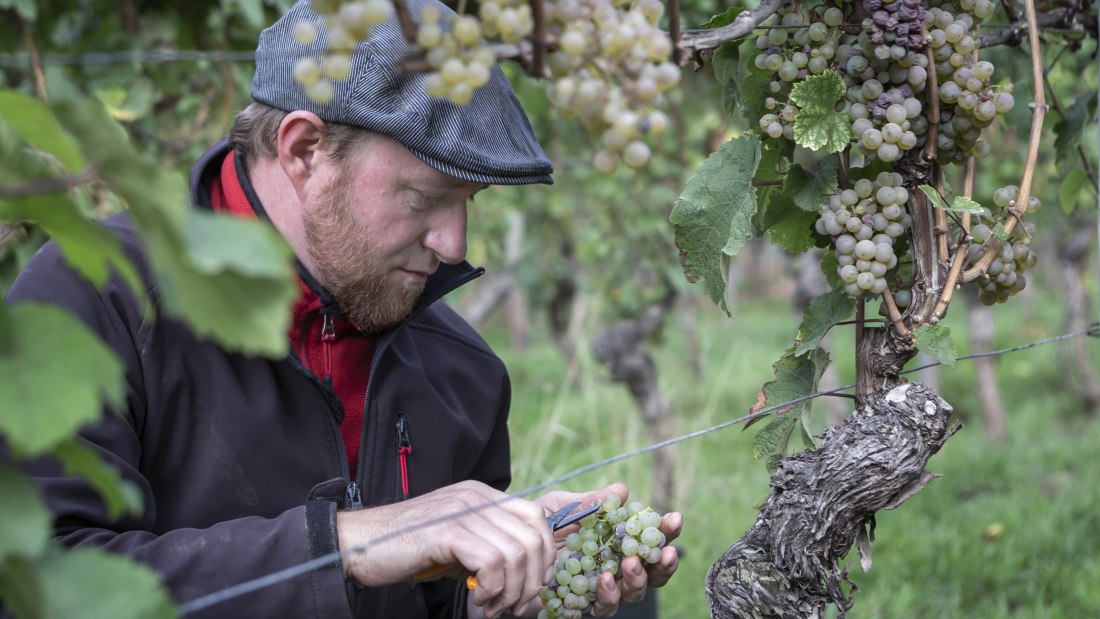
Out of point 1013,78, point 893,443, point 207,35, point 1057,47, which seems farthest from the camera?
point 207,35

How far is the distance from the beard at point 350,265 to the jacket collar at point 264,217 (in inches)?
1.0

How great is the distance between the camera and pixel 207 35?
375 centimetres

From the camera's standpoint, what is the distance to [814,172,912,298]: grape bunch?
150 cm

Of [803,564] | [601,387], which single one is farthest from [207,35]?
[601,387]

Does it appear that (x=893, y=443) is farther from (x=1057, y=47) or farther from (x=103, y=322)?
(x=1057, y=47)

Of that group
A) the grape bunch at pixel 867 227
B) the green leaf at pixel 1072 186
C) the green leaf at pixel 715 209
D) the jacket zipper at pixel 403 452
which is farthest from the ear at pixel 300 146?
the green leaf at pixel 1072 186

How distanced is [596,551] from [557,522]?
86 mm

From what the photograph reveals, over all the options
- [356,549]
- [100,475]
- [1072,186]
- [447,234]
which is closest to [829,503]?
[356,549]

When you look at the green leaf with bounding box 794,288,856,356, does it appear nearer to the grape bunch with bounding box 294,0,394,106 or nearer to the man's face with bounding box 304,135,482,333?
the man's face with bounding box 304,135,482,333

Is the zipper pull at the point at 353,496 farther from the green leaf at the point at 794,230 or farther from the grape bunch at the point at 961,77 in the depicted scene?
the grape bunch at the point at 961,77

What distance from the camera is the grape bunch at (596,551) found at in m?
1.65

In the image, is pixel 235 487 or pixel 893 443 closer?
pixel 893 443

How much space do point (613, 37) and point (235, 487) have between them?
109cm

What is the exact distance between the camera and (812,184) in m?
1.59
